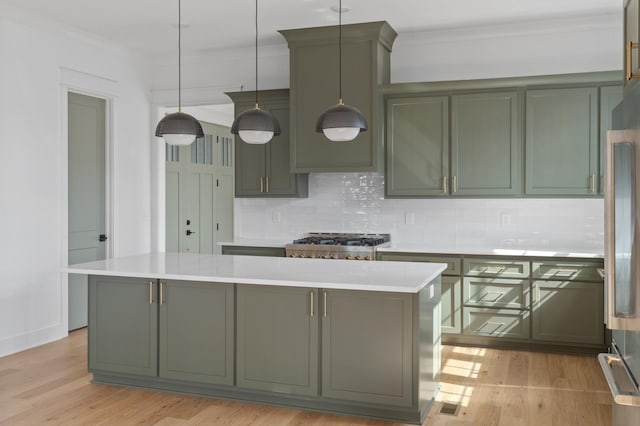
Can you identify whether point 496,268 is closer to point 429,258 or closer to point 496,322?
point 496,322

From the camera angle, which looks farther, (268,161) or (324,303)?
(268,161)

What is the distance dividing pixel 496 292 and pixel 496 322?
26 cm

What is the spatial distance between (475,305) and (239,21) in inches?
131

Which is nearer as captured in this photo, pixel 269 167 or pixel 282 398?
pixel 282 398

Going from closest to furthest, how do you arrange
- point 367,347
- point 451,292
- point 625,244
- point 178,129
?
point 625,244 → point 367,347 → point 178,129 → point 451,292

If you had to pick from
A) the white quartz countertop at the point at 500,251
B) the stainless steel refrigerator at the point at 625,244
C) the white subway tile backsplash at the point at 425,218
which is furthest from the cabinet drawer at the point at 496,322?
the stainless steel refrigerator at the point at 625,244

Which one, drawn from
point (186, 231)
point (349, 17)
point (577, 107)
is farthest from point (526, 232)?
point (186, 231)

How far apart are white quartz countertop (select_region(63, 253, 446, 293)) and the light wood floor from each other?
→ 807 mm

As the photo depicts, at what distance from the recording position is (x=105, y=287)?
4.26m

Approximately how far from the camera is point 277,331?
381 cm

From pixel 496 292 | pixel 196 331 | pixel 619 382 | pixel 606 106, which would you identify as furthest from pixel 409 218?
pixel 619 382

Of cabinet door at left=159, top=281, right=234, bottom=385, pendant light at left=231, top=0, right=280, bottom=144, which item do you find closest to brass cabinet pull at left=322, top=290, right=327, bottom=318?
cabinet door at left=159, top=281, right=234, bottom=385

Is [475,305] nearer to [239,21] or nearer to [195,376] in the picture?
[195,376]

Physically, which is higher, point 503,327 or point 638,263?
point 638,263
